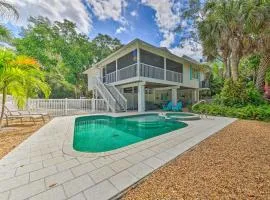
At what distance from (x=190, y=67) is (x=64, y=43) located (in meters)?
20.7

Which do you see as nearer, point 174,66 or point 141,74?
point 141,74

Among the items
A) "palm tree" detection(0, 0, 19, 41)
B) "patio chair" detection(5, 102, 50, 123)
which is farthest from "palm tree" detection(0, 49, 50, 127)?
"patio chair" detection(5, 102, 50, 123)

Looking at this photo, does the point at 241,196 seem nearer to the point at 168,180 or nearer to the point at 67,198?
the point at 168,180

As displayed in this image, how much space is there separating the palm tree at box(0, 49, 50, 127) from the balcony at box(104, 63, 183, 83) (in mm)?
7650

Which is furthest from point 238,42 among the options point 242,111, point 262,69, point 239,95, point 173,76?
point 242,111

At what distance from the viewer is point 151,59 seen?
1606 cm

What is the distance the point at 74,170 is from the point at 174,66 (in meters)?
16.6

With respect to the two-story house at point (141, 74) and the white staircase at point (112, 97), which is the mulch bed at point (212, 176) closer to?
the two-story house at point (141, 74)

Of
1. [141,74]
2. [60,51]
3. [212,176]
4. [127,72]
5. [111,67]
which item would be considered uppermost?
[60,51]

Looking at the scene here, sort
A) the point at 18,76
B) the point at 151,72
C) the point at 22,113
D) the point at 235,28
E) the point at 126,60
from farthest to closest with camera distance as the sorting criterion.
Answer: the point at 126,60 → the point at 151,72 → the point at 235,28 → the point at 22,113 → the point at 18,76

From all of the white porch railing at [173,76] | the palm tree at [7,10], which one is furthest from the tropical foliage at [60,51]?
the palm tree at [7,10]

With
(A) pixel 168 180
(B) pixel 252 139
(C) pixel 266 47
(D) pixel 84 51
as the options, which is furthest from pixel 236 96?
(D) pixel 84 51

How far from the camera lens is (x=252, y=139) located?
568cm

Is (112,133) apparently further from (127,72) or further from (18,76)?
(127,72)
